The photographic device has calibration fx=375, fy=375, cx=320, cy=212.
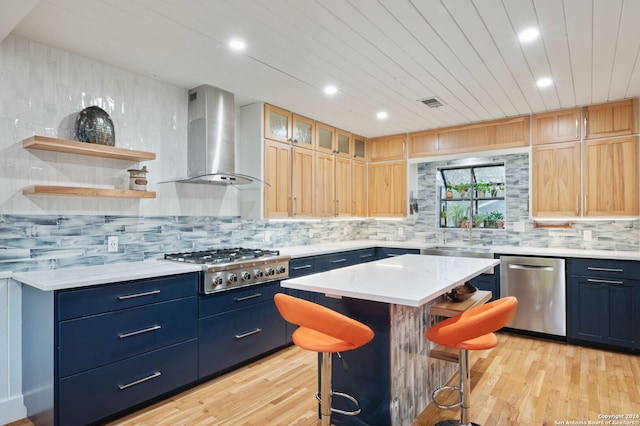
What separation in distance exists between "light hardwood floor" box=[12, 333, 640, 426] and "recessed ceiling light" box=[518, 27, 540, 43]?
8.07 ft

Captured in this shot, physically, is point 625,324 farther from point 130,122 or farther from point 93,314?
point 130,122

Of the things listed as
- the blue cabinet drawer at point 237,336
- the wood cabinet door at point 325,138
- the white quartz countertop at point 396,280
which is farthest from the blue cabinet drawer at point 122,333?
the wood cabinet door at point 325,138

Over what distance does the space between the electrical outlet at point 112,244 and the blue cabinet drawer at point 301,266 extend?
5.02ft

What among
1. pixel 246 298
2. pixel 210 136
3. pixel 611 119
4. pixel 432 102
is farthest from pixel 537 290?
pixel 210 136

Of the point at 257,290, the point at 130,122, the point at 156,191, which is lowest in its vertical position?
→ the point at 257,290

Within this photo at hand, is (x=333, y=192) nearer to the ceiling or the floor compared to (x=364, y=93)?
nearer to the floor

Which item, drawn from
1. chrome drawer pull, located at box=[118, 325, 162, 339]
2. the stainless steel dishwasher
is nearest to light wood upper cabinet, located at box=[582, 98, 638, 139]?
the stainless steel dishwasher

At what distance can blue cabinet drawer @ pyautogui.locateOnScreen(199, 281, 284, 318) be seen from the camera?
9.45ft

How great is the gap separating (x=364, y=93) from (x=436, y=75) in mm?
721

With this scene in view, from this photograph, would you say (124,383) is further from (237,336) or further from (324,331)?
(324,331)

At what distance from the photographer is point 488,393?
2.72 m

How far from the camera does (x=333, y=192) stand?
491cm

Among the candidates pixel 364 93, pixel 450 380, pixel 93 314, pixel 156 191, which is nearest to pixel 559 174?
pixel 364 93

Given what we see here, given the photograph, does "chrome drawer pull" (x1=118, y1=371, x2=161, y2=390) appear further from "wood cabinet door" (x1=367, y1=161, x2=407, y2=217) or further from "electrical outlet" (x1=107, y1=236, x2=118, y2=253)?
"wood cabinet door" (x1=367, y1=161, x2=407, y2=217)
